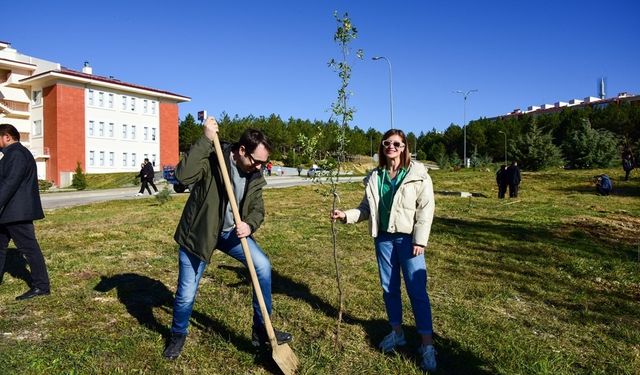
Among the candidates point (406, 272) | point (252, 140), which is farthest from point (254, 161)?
point (406, 272)

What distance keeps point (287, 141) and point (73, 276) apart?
208 ft

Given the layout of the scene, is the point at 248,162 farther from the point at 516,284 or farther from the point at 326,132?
the point at 516,284

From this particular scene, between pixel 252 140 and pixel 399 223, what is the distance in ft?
4.15

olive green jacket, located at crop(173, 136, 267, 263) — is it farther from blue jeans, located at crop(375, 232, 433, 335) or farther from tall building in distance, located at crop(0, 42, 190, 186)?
tall building in distance, located at crop(0, 42, 190, 186)

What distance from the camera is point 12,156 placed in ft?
16.0

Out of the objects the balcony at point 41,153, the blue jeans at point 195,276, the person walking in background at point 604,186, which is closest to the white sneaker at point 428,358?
the blue jeans at point 195,276

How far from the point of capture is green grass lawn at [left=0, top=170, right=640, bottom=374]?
3.72m

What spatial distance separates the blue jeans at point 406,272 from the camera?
3699 millimetres

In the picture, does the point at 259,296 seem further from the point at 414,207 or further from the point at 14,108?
the point at 14,108

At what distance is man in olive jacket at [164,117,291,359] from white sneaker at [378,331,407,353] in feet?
3.30

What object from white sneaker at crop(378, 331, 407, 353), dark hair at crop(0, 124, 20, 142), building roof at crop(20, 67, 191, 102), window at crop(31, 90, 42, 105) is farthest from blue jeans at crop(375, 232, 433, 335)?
window at crop(31, 90, 42, 105)

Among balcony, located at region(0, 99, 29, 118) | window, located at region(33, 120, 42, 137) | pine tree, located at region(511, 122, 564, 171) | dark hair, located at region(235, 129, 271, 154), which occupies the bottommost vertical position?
dark hair, located at region(235, 129, 271, 154)

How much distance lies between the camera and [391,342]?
3.94 m

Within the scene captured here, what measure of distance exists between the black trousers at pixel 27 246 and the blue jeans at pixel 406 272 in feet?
12.1
